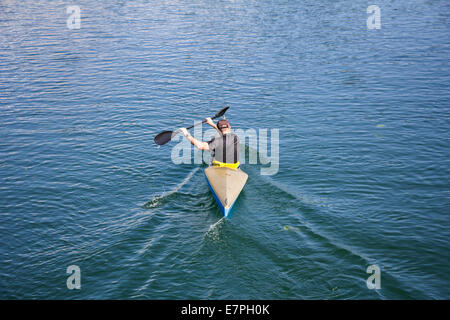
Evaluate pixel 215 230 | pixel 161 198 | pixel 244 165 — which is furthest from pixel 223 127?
pixel 215 230

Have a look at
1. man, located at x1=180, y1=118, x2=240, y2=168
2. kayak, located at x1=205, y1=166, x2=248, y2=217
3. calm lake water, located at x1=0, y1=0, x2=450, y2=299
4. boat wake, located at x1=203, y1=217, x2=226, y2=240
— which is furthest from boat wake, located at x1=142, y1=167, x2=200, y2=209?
boat wake, located at x1=203, y1=217, x2=226, y2=240

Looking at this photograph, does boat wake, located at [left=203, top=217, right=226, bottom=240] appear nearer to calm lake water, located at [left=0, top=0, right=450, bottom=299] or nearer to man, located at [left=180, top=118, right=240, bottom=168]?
calm lake water, located at [left=0, top=0, right=450, bottom=299]

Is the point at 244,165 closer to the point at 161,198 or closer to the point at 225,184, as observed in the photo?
the point at 225,184

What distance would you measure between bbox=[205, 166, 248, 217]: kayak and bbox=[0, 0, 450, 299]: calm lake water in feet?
1.42

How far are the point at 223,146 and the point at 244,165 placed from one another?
2.02 metres

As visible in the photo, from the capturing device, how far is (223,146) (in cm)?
1380

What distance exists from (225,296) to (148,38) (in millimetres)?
26869

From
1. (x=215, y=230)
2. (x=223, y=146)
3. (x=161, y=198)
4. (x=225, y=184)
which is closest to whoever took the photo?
(x=215, y=230)

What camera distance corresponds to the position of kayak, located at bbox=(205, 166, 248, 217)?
40.7ft

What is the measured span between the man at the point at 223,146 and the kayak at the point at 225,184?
0.27m

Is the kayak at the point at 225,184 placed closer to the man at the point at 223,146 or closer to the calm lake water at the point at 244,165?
the man at the point at 223,146

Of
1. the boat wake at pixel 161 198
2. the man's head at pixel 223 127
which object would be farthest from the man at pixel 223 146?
the boat wake at pixel 161 198

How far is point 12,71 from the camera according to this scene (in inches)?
1011

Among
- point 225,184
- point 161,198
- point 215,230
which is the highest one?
point 225,184
